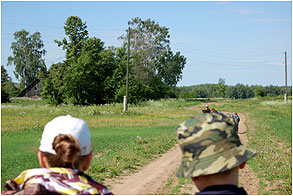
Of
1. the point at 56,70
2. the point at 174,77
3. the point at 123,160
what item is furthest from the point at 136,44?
the point at 123,160

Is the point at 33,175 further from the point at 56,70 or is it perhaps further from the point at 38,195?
the point at 56,70

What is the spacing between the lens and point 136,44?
241 ft

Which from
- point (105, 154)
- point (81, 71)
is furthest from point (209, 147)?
point (81, 71)

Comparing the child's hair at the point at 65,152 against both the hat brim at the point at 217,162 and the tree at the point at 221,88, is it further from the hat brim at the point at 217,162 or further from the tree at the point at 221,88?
the tree at the point at 221,88

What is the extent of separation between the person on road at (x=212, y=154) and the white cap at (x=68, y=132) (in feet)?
1.76

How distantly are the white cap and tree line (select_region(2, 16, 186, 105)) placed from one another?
2380 inches

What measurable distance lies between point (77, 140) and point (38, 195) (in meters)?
0.38

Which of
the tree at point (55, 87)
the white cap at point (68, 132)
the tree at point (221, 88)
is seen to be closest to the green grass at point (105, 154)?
the white cap at point (68, 132)

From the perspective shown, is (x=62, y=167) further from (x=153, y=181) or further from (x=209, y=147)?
(x=153, y=181)

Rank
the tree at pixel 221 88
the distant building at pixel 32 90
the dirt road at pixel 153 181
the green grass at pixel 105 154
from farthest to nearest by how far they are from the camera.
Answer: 1. the tree at pixel 221 88
2. the distant building at pixel 32 90
3. the green grass at pixel 105 154
4. the dirt road at pixel 153 181

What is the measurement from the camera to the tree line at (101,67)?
64.7m

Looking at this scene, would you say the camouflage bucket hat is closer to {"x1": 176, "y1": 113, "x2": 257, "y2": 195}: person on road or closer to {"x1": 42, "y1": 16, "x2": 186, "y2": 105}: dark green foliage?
{"x1": 176, "y1": 113, "x2": 257, "y2": 195}: person on road

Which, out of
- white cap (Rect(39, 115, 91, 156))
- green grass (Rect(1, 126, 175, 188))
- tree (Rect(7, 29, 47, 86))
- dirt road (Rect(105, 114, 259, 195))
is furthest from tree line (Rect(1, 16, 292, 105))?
white cap (Rect(39, 115, 91, 156))

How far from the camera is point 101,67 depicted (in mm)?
67812
